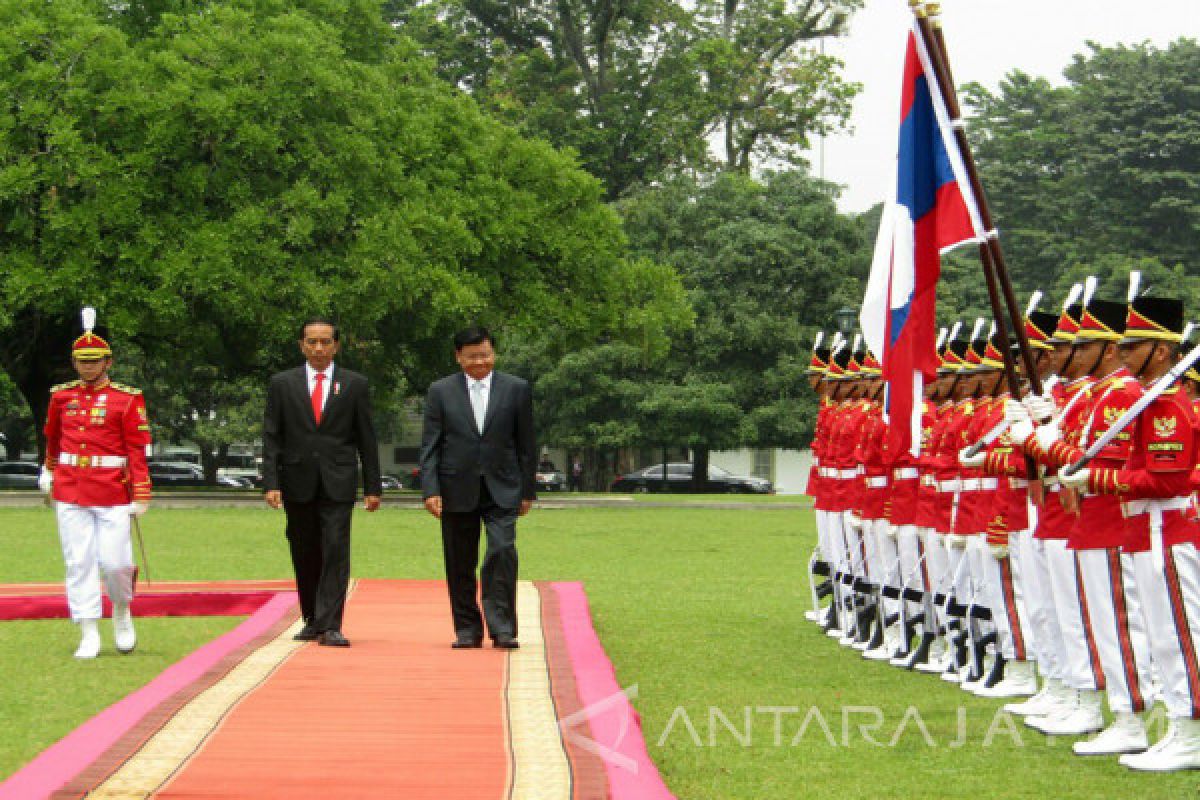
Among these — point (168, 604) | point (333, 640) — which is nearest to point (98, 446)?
point (333, 640)

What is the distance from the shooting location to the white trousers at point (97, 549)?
11.1 meters

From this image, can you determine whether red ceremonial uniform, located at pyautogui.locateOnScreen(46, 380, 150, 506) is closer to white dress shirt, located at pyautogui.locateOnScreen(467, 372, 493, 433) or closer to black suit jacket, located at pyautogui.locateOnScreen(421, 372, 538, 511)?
black suit jacket, located at pyautogui.locateOnScreen(421, 372, 538, 511)

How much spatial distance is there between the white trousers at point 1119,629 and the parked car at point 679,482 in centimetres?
4772

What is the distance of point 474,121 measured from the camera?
3719cm

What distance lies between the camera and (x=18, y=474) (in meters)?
58.9

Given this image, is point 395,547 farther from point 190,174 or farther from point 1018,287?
point 1018,287

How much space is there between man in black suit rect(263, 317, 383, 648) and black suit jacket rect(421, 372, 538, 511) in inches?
17.5

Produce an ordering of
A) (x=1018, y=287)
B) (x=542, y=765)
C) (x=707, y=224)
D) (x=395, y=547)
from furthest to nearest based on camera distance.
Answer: (x=1018, y=287), (x=707, y=224), (x=395, y=547), (x=542, y=765)

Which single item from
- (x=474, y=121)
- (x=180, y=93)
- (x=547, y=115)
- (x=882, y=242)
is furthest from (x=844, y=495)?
(x=547, y=115)

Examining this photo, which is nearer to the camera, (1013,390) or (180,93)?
(1013,390)

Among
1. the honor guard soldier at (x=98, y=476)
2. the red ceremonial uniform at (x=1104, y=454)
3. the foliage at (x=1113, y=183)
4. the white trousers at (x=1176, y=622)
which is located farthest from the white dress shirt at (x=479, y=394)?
the foliage at (x=1113, y=183)

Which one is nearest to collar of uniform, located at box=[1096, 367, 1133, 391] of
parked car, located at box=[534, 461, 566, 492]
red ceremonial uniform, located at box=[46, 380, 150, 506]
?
red ceremonial uniform, located at box=[46, 380, 150, 506]

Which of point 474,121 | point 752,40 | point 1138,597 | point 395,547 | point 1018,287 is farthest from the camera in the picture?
point 1018,287

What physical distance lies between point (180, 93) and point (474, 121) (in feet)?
25.4
